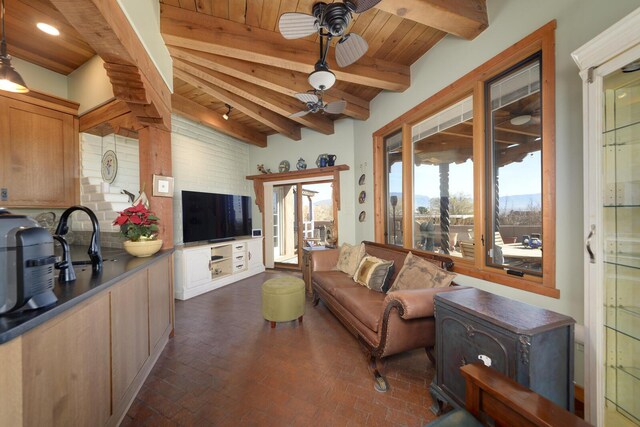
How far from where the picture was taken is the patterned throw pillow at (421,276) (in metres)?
2.00

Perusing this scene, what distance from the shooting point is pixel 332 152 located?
15.8 ft

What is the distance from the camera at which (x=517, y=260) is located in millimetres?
1889

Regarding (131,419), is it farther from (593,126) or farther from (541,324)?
(593,126)

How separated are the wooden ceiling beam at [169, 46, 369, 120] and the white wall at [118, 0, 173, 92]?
0.74 ft

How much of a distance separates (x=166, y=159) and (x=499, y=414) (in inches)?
123

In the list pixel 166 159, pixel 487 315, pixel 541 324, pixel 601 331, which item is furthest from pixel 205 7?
pixel 601 331

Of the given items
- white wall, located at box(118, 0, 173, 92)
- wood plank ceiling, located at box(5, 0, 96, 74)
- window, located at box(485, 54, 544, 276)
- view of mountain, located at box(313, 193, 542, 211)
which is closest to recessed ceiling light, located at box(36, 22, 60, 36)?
wood plank ceiling, located at box(5, 0, 96, 74)

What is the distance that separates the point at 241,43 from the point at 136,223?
6.34 feet

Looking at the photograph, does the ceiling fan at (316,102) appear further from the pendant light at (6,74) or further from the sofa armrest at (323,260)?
the pendant light at (6,74)

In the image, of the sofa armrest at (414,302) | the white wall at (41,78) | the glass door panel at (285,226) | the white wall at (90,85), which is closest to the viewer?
the sofa armrest at (414,302)

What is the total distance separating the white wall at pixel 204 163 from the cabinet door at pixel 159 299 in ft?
6.06

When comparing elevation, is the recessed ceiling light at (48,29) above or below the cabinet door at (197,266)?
above

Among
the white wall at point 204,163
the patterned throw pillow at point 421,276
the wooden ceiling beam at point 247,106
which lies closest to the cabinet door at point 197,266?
the white wall at point 204,163

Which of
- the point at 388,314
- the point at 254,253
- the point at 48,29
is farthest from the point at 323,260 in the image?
the point at 48,29
